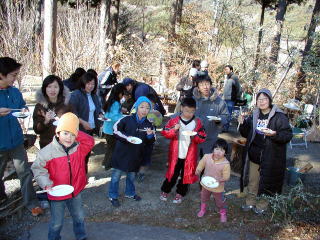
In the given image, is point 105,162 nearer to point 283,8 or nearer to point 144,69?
point 144,69

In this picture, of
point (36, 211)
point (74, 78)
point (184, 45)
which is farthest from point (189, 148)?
point (184, 45)

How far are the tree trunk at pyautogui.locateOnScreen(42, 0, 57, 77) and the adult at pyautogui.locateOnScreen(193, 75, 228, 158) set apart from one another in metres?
4.90

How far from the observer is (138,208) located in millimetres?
4520

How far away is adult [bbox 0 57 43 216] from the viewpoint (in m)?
3.64

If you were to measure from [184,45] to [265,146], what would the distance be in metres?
12.2

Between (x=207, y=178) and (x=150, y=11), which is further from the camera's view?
(x=150, y=11)

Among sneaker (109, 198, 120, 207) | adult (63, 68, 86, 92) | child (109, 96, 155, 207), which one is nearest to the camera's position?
child (109, 96, 155, 207)

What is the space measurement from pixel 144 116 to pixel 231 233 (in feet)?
6.28

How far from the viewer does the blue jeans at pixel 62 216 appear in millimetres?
3180

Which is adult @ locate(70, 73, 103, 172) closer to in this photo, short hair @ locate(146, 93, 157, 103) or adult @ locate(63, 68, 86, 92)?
adult @ locate(63, 68, 86, 92)

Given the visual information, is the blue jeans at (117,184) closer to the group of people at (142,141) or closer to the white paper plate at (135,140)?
the group of people at (142,141)

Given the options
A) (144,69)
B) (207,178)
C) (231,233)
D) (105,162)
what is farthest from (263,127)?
(144,69)

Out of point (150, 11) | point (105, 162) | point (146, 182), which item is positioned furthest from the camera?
point (150, 11)

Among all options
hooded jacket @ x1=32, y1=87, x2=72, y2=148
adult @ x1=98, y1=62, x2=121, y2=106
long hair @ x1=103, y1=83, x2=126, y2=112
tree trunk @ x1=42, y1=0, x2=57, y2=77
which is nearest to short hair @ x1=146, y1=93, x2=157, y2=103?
long hair @ x1=103, y1=83, x2=126, y2=112
